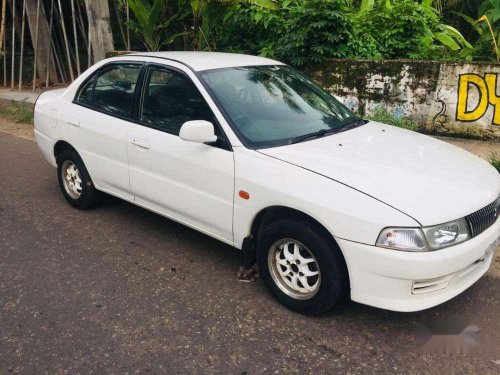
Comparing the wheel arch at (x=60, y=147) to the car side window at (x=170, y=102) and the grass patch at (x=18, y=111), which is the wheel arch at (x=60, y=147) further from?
the grass patch at (x=18, y=111)

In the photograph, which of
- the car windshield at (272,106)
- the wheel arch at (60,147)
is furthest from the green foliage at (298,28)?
the wheel arch at (60,147)

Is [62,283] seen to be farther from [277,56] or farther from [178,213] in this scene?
[277,56]

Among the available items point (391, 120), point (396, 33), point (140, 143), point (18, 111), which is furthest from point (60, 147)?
point (18, 111)

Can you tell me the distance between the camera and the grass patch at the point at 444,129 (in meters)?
7.22

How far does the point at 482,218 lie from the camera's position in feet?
10.1

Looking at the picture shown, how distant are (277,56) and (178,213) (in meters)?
5.25

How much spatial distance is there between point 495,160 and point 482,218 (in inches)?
120

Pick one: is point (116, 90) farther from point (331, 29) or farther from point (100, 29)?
point (100, 29)

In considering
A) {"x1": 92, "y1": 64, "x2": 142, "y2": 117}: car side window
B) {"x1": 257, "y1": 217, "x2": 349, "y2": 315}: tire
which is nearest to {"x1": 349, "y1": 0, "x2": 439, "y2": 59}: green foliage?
{"x1": 92, "y1": 64, "x2": 142, "y2": 117}: car side window

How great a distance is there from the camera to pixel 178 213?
13.3 feet

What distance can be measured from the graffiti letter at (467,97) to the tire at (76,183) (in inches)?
210

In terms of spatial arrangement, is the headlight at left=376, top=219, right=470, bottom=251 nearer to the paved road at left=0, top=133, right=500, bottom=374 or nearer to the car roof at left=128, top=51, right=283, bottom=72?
the paved road at left=0, top=133, right=500, bottom=374

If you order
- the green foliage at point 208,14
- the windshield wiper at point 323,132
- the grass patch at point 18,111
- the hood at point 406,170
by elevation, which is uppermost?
the green foliage at point 208,14

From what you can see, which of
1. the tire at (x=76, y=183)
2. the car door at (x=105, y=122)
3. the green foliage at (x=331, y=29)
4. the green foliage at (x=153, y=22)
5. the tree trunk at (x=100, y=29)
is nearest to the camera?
the car door at (x=105, y=122)
